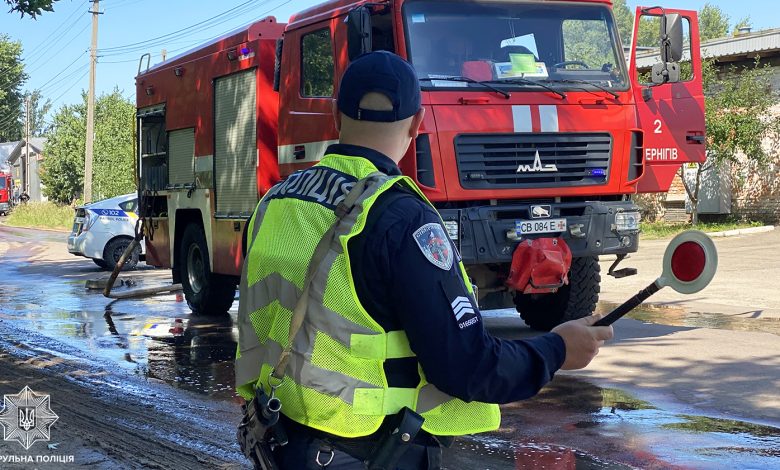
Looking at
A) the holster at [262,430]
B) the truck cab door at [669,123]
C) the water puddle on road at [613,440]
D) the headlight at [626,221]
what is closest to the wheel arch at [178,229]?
the headlight at [626,221]

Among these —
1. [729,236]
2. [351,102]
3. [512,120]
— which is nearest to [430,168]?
[512,120]

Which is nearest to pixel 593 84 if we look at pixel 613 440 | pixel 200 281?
pixel 613 440

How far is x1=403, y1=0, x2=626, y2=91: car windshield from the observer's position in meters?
8.24

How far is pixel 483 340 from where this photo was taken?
2172 mm

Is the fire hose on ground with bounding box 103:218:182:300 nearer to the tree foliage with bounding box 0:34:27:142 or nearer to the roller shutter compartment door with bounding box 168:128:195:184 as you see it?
the roller shutter compartment door with bounding box 168:128:195:184

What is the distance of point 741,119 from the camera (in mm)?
22375

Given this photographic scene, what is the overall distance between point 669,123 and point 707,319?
262cm

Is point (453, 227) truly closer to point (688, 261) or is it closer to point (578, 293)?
point (578, 293)

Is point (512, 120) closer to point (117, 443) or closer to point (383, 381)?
point (117, 443)

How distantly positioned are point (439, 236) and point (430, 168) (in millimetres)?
5843

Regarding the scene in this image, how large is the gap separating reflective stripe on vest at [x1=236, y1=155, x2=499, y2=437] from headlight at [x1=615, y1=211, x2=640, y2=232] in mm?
6509

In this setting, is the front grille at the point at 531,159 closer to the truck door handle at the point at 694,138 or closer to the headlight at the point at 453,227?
the headlight at the point at 453,227

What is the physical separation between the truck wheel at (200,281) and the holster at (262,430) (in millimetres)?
8911

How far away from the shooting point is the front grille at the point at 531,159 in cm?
817
